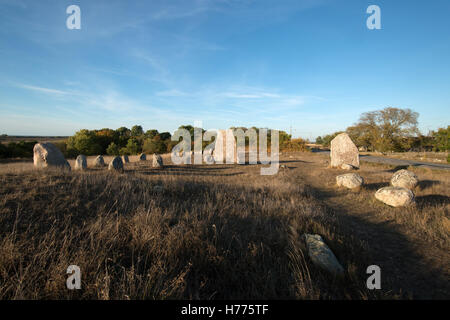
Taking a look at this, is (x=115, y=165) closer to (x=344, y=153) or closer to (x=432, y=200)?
(x=432, y=200)

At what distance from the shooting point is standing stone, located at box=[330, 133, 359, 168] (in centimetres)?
1717

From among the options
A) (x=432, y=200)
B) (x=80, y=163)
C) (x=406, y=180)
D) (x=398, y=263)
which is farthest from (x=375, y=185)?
(x=80, y=163)

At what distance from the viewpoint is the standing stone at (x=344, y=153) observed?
17172mm

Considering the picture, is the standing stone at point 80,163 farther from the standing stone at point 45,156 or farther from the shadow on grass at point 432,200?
the shadow on grass at point 432,200

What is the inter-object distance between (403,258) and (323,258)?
2.10 m

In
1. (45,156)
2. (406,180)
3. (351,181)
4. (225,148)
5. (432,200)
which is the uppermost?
(225,148)

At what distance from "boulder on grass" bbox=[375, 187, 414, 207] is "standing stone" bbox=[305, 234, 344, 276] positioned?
18.2ft

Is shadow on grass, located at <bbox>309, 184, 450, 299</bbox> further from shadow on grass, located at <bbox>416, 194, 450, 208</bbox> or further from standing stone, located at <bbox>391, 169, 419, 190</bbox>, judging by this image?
standing stone, located at <bbox>391, 169, 419, 190</bbox>

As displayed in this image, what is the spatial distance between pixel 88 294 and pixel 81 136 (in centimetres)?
5431

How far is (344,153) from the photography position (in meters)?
17.4

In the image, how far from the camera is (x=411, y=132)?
35219 mm

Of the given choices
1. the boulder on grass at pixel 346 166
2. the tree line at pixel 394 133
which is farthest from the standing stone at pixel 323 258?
the tree line at pixel 394 133
